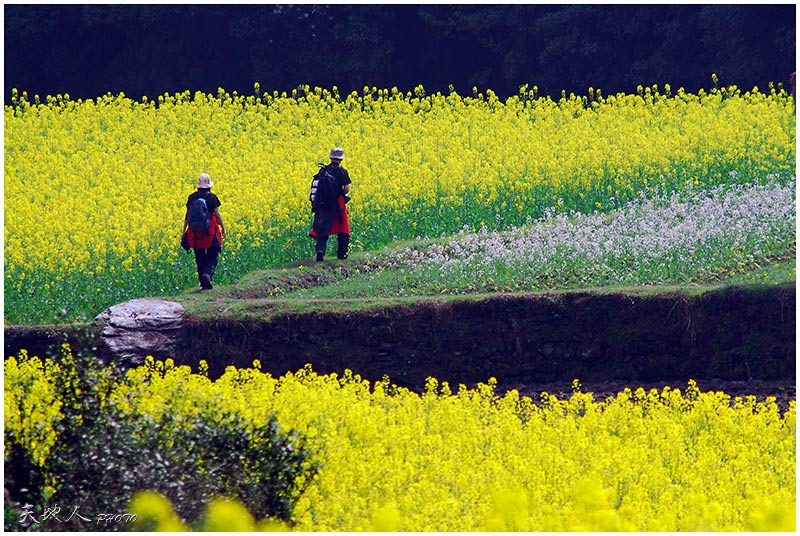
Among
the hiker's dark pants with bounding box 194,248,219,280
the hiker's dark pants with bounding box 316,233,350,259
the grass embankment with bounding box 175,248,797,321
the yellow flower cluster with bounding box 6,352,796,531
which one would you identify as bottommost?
the yellow flower cluster with bounding box 6,352,796,531

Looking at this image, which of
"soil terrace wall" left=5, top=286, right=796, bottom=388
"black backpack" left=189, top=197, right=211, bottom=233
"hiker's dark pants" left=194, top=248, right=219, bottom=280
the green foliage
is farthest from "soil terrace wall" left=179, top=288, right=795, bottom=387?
the green foliage

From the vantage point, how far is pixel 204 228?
12727 millimetres

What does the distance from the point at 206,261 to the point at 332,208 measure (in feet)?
4.82

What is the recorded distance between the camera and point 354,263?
14.0m

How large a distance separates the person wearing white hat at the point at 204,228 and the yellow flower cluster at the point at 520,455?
347 cm

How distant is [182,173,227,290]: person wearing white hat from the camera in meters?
12.7

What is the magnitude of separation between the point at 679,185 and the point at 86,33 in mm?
13924

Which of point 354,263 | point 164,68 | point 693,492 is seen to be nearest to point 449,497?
point 693,492

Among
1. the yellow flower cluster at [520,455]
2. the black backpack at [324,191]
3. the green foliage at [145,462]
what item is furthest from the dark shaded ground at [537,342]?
the black backpack at [324,191]

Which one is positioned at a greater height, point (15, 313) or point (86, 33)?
point (86, 33)

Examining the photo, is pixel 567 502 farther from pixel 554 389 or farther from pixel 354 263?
pixel 354 263

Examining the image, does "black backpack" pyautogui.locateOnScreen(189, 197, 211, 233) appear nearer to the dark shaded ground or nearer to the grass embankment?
the grass embankment

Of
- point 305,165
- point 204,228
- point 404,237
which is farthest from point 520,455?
point 305,165

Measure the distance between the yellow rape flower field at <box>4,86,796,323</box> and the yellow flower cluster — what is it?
5.33m
